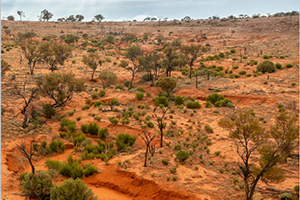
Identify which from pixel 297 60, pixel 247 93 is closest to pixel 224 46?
pixel 297 60

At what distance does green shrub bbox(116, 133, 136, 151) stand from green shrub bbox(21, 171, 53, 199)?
15.3ft

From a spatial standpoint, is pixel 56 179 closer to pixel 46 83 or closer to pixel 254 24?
pixel 46 83

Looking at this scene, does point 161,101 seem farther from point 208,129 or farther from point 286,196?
point 286,196

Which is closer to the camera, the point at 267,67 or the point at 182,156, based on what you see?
the point at 182,156

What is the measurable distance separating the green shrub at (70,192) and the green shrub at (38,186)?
0.62 metres

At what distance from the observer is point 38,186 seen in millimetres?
8008

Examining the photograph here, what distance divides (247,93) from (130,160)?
15.8 metres

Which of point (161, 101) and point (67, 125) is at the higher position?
point (161, 101)

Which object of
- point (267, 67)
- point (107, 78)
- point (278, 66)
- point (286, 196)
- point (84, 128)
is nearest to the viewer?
point (286, 196)

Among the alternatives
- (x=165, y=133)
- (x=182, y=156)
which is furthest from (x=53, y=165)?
(x=165, y=133)

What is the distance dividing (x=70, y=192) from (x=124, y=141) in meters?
5.70

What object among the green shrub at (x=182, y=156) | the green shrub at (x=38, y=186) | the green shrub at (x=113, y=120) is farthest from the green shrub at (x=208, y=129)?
the green shrub at (x=38, y=186)

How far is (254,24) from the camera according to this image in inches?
2304

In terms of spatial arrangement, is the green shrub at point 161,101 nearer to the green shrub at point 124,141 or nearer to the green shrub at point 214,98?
the green shrub at point 214,98
